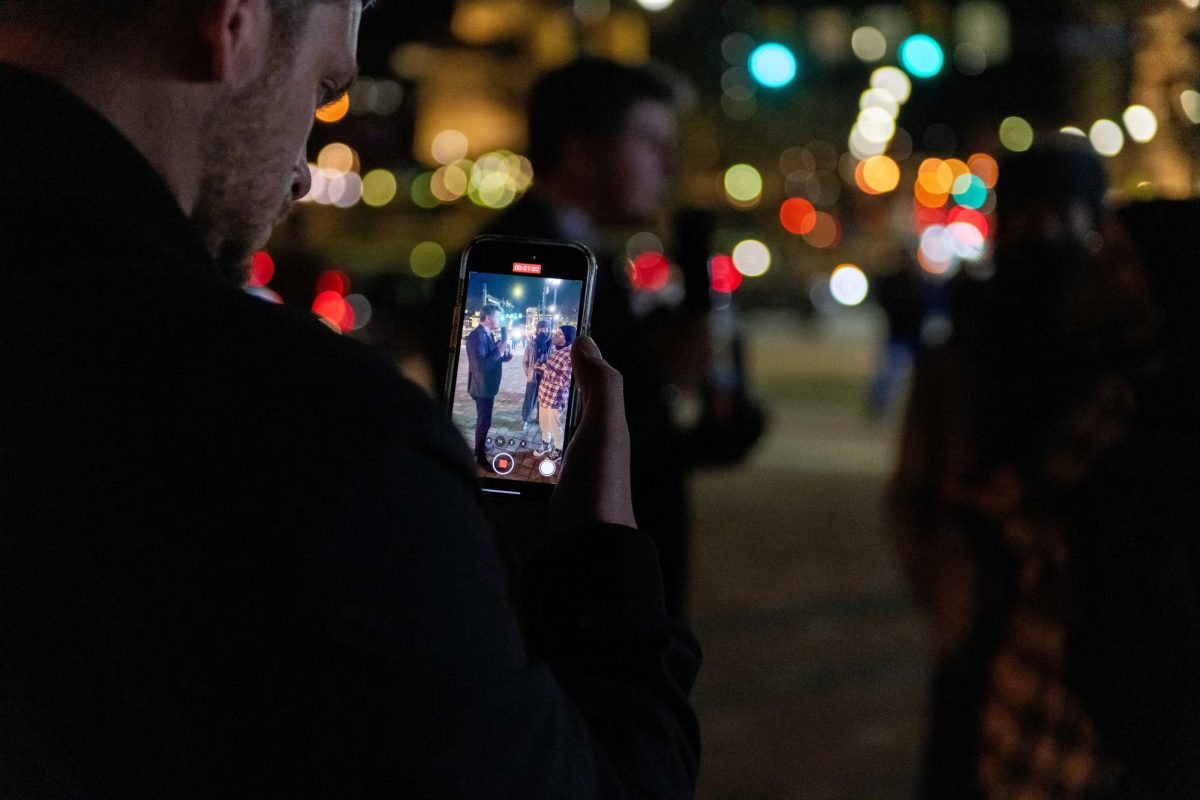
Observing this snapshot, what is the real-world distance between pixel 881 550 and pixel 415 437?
7796 millimetres

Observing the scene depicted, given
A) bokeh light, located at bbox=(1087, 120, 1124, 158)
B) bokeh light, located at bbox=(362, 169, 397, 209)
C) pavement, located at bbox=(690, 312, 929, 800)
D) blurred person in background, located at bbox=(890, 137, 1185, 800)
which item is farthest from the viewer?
pavement, located at bbox=(690, 312, 929, 800)

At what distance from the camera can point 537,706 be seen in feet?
3.09

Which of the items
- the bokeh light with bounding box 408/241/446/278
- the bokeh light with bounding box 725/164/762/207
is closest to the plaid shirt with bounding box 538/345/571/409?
the bokeh light with bounding box 408/241/446/278

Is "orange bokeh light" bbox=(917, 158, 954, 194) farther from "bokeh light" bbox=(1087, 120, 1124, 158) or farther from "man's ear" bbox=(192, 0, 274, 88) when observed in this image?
"man's ear" bbox=(192, 0, 274, 88)

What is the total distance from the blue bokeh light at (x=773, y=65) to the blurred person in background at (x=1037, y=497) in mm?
3557

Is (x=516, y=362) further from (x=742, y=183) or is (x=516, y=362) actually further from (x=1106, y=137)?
(x=742, y=183)

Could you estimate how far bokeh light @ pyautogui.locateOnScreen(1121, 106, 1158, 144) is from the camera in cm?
201

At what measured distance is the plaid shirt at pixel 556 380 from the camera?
4.18 ft

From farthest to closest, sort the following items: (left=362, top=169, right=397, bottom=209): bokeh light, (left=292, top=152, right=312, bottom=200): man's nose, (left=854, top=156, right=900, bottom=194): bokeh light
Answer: (left=854, top=156, right=900, bottom=194): bokeh light
(left=362, top=169, right=397, bottom=209): bokeh light
(left=292, top=152, right=312, bottom=200): man's nose

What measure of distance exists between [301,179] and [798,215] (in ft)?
72.5

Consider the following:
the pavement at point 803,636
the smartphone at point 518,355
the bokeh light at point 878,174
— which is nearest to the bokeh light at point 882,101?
the pavement at point 803,636

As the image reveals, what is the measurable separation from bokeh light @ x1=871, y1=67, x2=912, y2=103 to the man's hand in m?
7.56

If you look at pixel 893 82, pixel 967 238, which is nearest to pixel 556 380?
pixel 893 82

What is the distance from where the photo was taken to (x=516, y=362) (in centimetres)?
131
